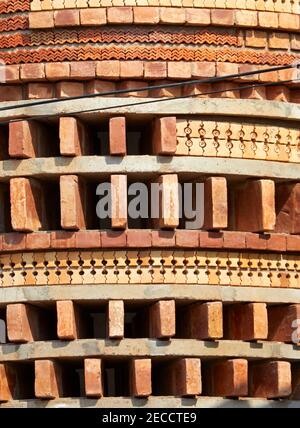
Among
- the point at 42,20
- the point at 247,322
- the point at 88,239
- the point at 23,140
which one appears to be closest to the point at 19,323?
the point at 88,239

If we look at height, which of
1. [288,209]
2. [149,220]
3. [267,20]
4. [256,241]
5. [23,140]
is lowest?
[256,241]

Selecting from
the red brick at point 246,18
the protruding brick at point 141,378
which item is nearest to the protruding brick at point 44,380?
the protruding brick at point 141,378

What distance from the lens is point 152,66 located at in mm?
31281

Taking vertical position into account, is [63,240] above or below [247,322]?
above

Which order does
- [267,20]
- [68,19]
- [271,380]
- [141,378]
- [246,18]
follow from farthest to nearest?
[267,20]
[246,18]
[68,19]
[271,380]
[141,378]

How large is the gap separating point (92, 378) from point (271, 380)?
8.58 feet

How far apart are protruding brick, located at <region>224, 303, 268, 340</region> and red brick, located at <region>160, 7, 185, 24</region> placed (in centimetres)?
414

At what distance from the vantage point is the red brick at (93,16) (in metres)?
31.4

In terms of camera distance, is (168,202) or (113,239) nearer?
(113,239)

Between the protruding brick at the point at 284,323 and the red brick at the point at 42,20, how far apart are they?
5174mm

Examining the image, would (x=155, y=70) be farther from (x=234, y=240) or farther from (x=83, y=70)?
(x=234, y=240)

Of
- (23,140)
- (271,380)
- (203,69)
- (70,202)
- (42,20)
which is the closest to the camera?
(70,202)

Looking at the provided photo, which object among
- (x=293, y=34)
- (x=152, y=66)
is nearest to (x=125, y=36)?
(x=152, y=66)

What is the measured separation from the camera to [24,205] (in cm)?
3100
